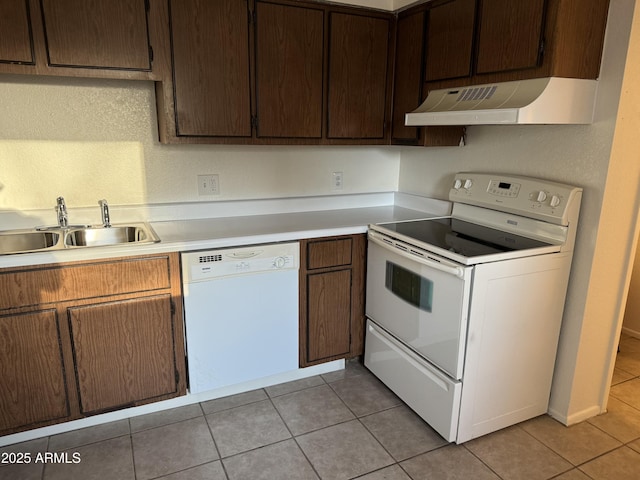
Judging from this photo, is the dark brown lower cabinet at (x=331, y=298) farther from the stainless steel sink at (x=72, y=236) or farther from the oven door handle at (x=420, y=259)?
the stainless steel sink at (x=72, y=236)

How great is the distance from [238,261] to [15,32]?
1348 millimetres

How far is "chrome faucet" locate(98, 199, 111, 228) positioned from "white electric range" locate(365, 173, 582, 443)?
1.42 metres

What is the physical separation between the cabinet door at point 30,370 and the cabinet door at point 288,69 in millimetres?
1387

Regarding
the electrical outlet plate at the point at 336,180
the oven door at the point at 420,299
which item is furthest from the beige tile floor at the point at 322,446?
the electrical outlet plate at the point at 336,180

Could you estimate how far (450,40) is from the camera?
7.54ft

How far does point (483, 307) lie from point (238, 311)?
117cm

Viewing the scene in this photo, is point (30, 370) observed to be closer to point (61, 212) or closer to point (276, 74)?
point (61, 212)

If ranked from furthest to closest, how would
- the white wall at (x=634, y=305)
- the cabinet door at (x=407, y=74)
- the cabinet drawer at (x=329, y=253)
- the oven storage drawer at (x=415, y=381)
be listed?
the white wall at (x=634, y=305) < the cabinet door at (x=407, y=74) < the cabinet drawer at (x=329, y=253) < the oven storage drawer at (x=415, y=381)

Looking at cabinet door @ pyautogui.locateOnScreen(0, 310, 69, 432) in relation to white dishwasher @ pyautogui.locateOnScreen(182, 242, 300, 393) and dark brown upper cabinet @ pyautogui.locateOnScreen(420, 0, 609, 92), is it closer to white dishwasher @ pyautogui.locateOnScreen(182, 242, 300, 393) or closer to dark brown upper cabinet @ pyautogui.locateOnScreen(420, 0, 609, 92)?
white dishwasher @ pyautogui.locateOnScreen(182, 242, 300, 393)

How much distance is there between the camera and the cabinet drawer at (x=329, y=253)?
2.41 m

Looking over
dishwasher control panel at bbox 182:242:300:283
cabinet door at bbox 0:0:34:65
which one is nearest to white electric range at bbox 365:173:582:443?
dishwasher control panel at bbox 182:242:300:283

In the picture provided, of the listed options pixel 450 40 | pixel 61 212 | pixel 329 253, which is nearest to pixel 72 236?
pixel 61 212

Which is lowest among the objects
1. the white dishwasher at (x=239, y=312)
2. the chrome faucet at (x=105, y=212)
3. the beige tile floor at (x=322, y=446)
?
the beige tile floor at (x=322, y=446)

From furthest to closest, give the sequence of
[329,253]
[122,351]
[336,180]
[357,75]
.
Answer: [336,180] < [357,75] < [329,253] < [122,351]
